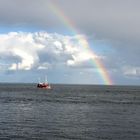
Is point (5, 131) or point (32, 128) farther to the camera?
point (32, 128)

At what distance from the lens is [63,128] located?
61.2 m

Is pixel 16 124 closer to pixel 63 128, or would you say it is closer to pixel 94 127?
pixel 63 128

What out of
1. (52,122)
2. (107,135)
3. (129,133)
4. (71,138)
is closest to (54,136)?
(71,138)

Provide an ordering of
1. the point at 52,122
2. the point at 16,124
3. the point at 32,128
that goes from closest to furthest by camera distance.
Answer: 1. the point at 32,128
2. the point at 16,124
3. the point at 52,122

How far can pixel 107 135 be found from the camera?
54125mm

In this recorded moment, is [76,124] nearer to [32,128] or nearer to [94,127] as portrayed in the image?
[94,127]

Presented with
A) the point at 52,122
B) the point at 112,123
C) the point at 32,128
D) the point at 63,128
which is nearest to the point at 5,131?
the point at 32,128

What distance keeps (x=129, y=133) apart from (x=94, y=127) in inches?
328

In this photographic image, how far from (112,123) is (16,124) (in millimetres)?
17117

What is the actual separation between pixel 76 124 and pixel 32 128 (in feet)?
30.4

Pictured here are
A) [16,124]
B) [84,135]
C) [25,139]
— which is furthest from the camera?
[16,124]

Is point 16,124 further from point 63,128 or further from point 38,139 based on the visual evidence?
point 38,139

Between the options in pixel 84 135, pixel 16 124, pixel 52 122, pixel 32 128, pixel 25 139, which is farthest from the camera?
pixel 52 122

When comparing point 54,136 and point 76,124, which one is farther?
point 76,124
